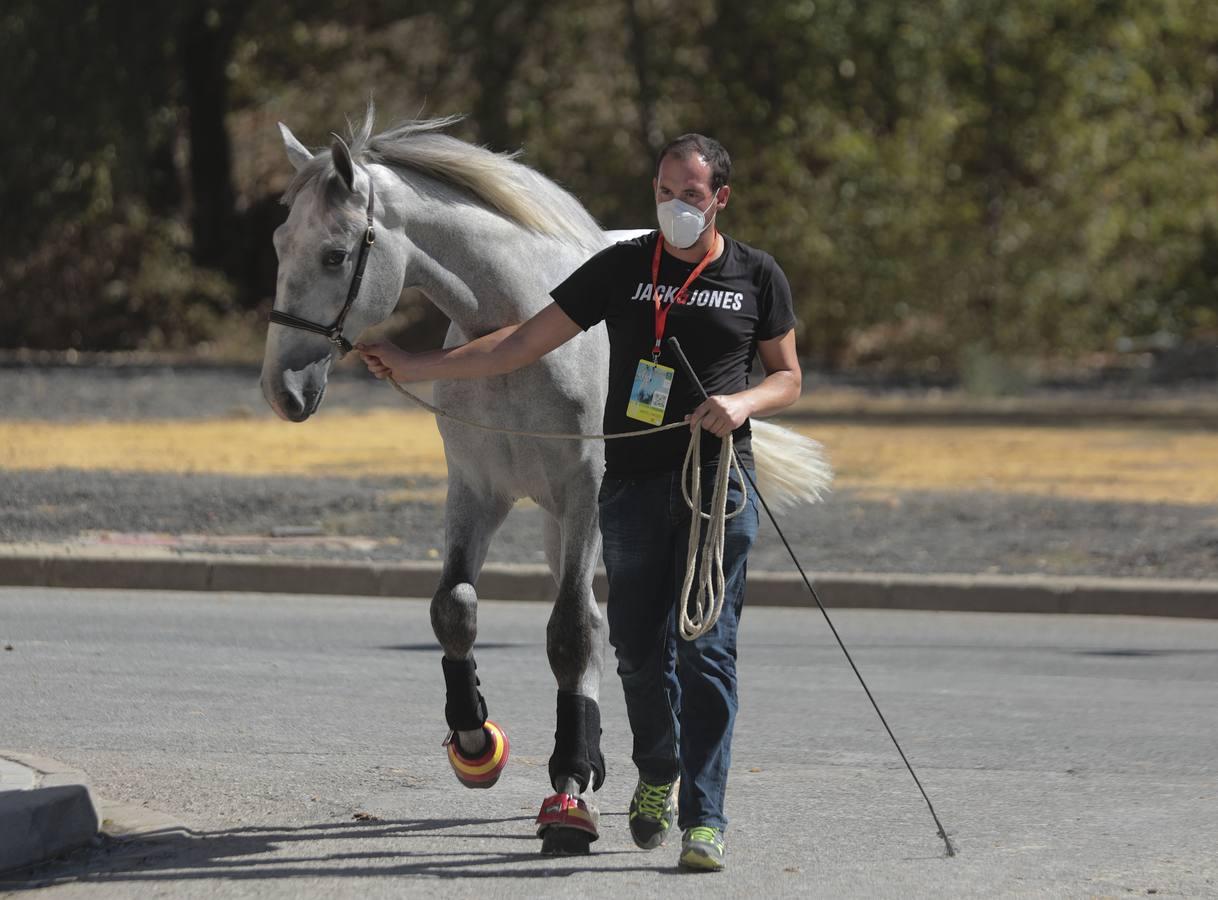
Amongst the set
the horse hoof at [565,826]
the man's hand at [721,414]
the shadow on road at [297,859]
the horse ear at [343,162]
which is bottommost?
the shadow on road at [297,859]

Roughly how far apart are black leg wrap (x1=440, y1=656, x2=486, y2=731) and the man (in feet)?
1.82

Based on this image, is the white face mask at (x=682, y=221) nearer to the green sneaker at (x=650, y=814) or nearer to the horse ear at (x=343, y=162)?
the horse ear at (x=343, y=162)

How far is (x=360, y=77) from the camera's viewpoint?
3622 cm

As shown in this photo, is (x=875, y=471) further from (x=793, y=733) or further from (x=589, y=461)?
(x=589, y=461)

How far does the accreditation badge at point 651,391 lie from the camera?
18.6 ft

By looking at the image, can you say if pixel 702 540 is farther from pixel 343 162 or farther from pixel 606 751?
pixel 606 751

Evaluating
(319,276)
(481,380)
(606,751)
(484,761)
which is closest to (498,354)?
(481,380)

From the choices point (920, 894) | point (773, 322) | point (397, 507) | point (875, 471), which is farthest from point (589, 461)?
point (875, 471)

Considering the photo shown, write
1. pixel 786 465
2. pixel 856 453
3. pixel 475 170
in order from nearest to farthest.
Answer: pixel 475 170 < pixel 786 465 < pixel 856 453

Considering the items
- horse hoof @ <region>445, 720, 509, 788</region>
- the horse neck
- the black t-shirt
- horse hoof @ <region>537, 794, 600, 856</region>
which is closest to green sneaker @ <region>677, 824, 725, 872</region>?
horse hoof @ <region>537, 794, 600, 856</region>

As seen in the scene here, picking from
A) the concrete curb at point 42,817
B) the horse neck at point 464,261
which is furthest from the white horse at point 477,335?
the concrete curb at point 42,817

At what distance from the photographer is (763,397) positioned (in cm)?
566

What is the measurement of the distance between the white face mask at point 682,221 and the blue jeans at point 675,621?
62cm

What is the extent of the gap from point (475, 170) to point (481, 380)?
0.62 meters
